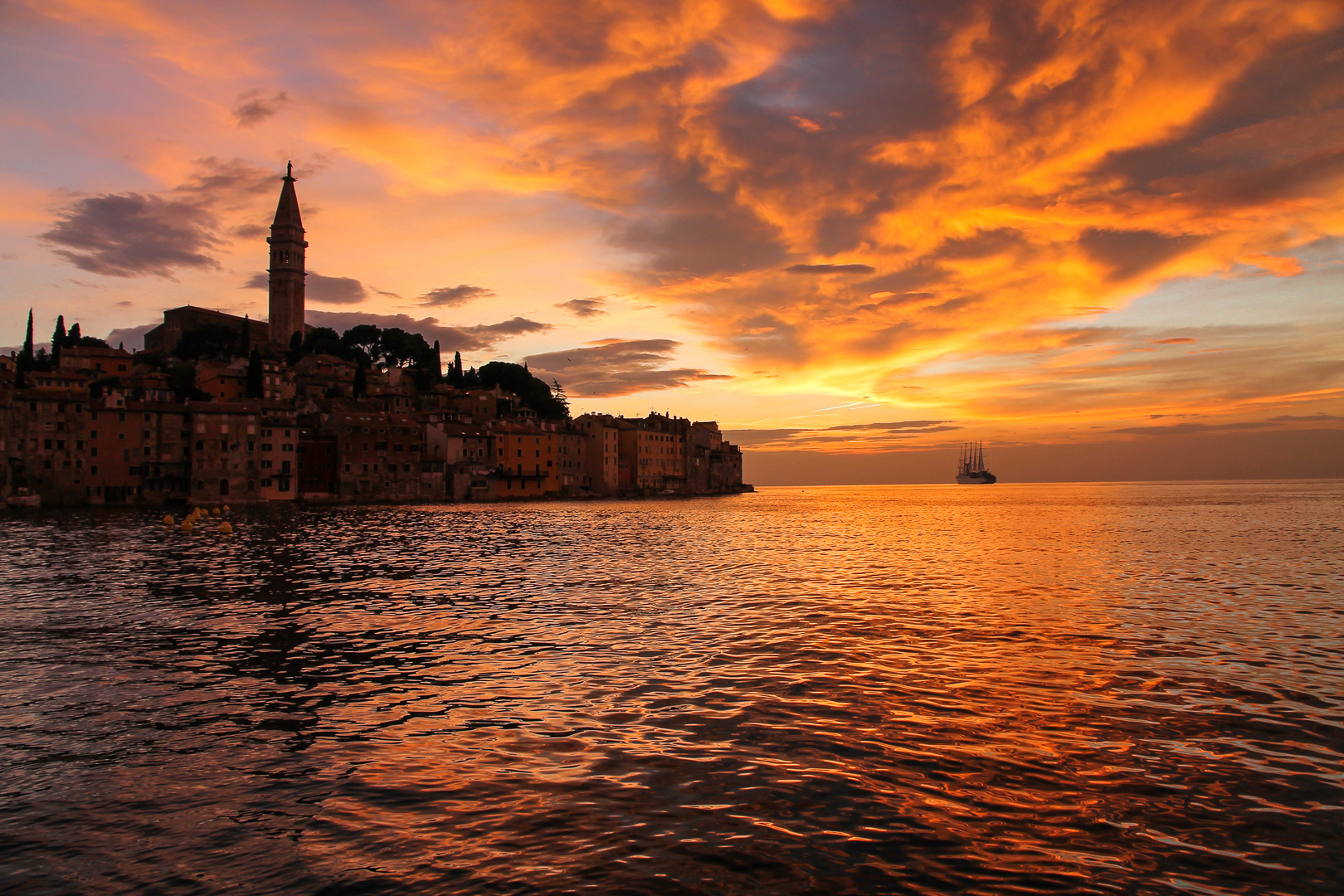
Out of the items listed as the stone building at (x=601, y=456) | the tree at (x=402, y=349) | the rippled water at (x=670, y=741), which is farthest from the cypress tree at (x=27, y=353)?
the rippled water at (x=670, y=741)

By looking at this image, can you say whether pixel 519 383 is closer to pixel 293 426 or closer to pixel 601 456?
pixel 601 456

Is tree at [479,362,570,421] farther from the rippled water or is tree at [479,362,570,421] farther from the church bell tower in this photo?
the rippled water

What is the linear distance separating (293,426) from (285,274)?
62883 millimetres

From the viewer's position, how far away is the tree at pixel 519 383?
136 metres

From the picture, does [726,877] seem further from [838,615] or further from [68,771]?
[838,615]

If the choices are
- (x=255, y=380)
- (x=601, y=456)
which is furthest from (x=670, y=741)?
(x=601, y=456)

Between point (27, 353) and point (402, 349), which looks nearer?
point (27, 353)

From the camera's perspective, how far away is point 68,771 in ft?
26.7

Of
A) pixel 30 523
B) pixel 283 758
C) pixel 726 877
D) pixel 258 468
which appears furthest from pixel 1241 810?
pixel 258 468

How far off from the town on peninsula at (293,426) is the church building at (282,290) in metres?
0.31

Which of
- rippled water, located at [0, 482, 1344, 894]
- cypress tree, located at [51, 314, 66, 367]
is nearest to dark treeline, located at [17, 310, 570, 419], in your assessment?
cypress tree, located at [51, 314, 66, 367]

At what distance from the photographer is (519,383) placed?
449ft

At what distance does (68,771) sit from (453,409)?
111288 millimetres

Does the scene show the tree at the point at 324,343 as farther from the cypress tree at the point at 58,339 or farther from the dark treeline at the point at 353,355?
the cypress tree at the point at 58,339
